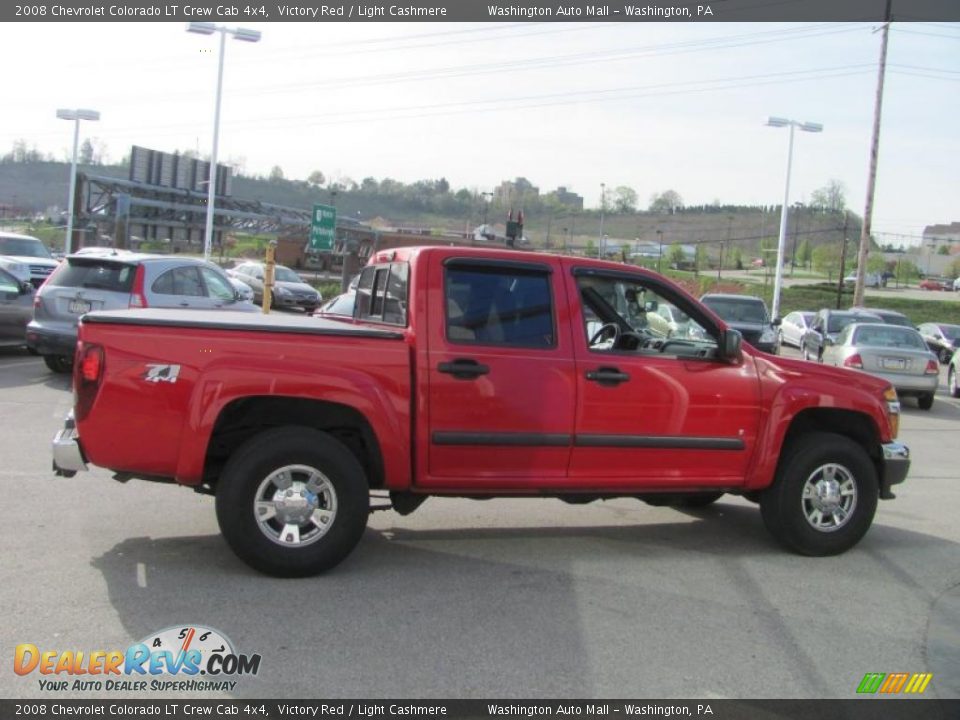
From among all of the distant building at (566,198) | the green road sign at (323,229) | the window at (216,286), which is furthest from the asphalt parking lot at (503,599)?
the distant building at (566,198)

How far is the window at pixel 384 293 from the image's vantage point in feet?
19.2

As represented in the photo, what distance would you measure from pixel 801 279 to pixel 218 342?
90612 mm

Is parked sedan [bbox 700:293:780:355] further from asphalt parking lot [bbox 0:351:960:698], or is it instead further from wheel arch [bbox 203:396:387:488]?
wheel arch [bbox 203:396:387:488]

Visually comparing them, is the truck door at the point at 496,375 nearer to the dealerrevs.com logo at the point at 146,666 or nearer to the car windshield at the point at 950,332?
the dealerrevs.com logo at the point at 146,666

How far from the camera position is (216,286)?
520 inches

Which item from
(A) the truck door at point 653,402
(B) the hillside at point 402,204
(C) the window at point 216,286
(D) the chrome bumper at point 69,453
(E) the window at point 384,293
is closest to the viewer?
(D) the chrome bumper at point 69,453

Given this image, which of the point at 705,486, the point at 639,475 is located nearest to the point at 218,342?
the point at 639,475

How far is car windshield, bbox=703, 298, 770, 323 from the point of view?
1975cm

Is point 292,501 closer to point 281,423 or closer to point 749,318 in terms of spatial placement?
point 281,423

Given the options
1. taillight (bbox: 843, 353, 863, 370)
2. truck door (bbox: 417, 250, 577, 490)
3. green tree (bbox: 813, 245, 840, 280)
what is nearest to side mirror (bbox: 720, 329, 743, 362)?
truck door (bbox: 417, 250, 577, 490)

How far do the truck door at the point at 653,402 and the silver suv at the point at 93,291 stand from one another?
25.7 feet

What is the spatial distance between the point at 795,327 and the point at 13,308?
24005 mm

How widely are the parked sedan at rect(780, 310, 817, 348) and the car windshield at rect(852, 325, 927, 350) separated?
11545mm

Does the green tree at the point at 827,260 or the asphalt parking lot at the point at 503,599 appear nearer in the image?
the asphalt parking lot at the point at 503,599
